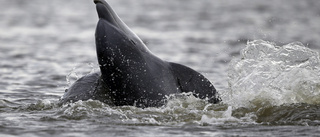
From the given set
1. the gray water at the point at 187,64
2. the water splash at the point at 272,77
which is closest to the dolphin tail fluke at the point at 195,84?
the gray water at the point at 187,64

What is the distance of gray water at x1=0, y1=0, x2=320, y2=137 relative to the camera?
663 cm

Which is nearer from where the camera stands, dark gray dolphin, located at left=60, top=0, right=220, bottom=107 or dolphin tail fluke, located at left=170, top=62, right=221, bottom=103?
dark gray dolphin, located at left=60, top=0, right=220, bottom=107

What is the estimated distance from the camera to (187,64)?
13.5m

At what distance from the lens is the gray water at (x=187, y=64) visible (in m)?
6.63

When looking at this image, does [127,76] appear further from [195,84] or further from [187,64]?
[187,64]

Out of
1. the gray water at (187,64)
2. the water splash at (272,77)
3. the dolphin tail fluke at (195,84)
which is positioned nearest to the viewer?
the gray water at (187,64)

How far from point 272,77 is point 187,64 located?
5.56 m

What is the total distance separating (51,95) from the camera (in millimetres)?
9266

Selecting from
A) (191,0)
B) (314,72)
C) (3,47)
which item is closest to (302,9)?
(191,0)

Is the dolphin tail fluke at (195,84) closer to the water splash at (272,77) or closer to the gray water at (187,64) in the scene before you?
the gray water at (187,64)

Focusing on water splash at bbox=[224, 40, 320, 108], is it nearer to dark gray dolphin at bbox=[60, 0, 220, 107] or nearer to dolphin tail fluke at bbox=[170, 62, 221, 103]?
dolphin tail fluke at bbox=[170, 62, 221, 103]

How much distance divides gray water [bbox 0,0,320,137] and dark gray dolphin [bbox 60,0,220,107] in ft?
0.40

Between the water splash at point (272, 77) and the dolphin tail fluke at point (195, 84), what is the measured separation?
38 centimetres

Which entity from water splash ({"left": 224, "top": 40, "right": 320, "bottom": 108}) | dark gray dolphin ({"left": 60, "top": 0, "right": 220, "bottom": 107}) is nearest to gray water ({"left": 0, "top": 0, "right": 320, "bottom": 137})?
water splash ({"left": 224, "top": 40, "right": 320, "bottom": 108})
